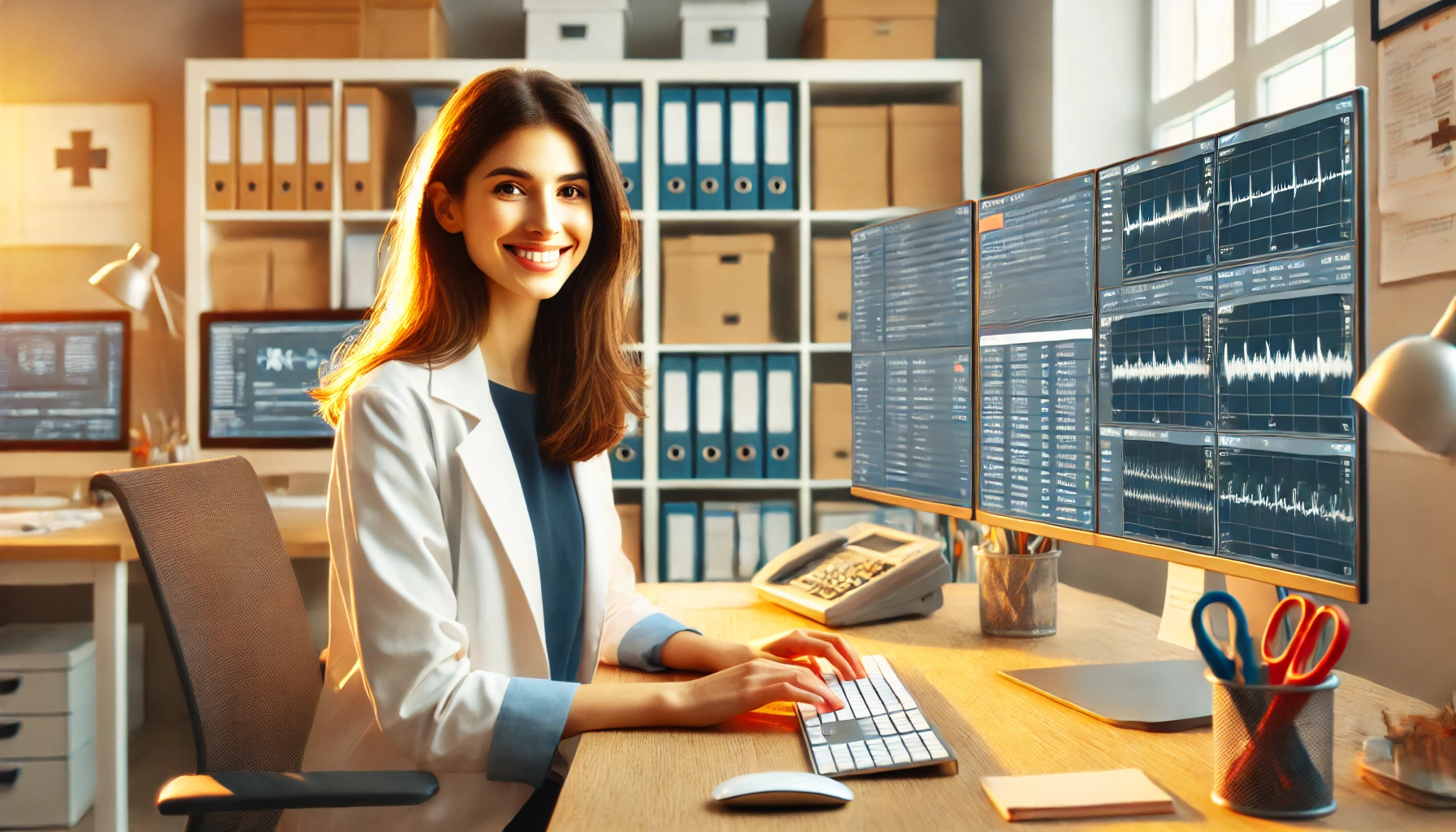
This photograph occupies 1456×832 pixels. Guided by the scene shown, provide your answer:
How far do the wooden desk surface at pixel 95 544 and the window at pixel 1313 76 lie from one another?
2039 mm

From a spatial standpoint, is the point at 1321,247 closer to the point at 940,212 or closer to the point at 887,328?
the point at 940,212

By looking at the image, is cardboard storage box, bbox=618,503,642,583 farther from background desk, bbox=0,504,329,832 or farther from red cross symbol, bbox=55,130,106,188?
red cross symbol, bbox=55,130,106,188

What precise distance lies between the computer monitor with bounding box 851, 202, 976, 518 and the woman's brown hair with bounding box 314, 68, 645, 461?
377 mm

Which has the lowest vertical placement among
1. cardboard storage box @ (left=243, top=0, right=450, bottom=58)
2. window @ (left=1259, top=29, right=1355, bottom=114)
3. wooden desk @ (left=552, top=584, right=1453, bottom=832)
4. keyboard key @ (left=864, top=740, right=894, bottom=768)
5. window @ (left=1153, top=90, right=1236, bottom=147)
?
wooden desk @ (left=552, top=584, right=1453, bottom=832)

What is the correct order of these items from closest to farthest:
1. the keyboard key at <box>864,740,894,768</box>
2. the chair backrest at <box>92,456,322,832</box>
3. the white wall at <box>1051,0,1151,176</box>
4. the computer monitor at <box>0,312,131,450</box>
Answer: the keyboard key at <box>864,740,894,768</box>, the chair backrest at <box>92,456,322,832</box>, the white wall at <box>1051,0,1151,176</box>, the computer monitor at <box>0,312,131,450</box>

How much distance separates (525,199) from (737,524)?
1.56m

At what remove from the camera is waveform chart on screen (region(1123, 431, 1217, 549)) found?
2.95ft

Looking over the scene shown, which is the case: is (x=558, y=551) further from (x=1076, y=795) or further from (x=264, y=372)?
(x=264, y=372)

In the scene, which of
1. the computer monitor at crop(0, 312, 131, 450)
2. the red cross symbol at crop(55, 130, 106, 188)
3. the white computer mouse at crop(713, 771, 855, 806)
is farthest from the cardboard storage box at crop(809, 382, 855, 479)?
the red cross symbol at crop(55, 130, 106, 188)

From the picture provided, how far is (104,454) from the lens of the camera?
9.02 ft

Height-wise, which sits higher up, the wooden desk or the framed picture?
the framed picture

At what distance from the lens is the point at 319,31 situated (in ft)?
8.16

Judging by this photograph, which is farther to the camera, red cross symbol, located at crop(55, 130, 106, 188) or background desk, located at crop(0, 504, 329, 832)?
red cross symbol, located at crop(55, 130, 106, 188)

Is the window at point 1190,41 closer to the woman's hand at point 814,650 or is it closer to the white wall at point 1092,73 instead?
the white wall at point 1092,73
